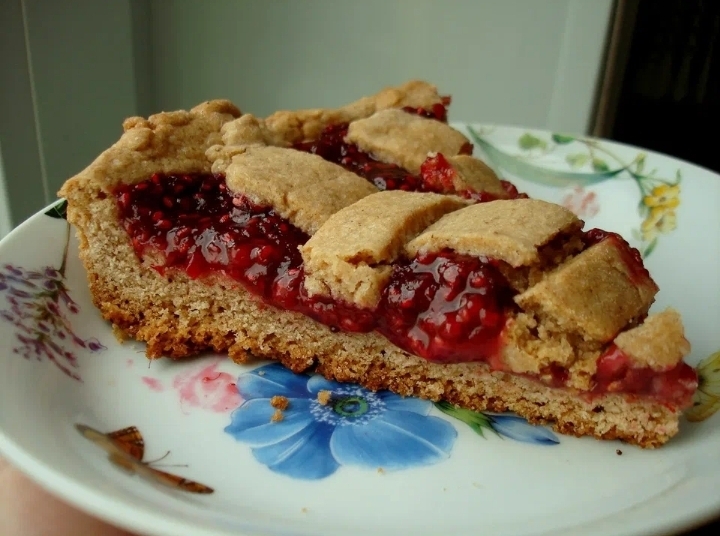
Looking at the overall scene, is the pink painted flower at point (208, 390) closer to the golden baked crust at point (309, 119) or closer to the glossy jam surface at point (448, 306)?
the glossy jam surface at point (448, 306)

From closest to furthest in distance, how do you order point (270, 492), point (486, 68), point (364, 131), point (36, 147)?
point (270, 492)
point (364, 131)
point (36, 147)
point (486, 68)

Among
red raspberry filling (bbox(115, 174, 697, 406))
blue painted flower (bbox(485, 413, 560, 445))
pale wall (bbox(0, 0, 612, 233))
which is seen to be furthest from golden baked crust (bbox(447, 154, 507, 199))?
pale wall (bbox(0, 0, 612, 233))

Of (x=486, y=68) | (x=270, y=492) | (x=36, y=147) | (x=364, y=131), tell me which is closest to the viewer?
(x=270, y=492)

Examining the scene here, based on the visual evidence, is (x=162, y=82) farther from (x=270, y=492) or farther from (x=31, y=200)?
(x=270, y=492)

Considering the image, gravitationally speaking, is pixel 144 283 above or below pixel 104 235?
below

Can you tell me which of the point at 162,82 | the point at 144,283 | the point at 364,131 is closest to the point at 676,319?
the point at 364,131

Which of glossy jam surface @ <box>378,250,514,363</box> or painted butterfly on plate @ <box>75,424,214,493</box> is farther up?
glossy jam surface @ <box>378,250,514,363</box>

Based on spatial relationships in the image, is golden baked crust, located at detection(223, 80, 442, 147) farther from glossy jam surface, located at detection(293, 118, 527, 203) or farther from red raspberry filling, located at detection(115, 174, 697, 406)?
red raspberry filling, located at detection(115, 174, 697, 406)
